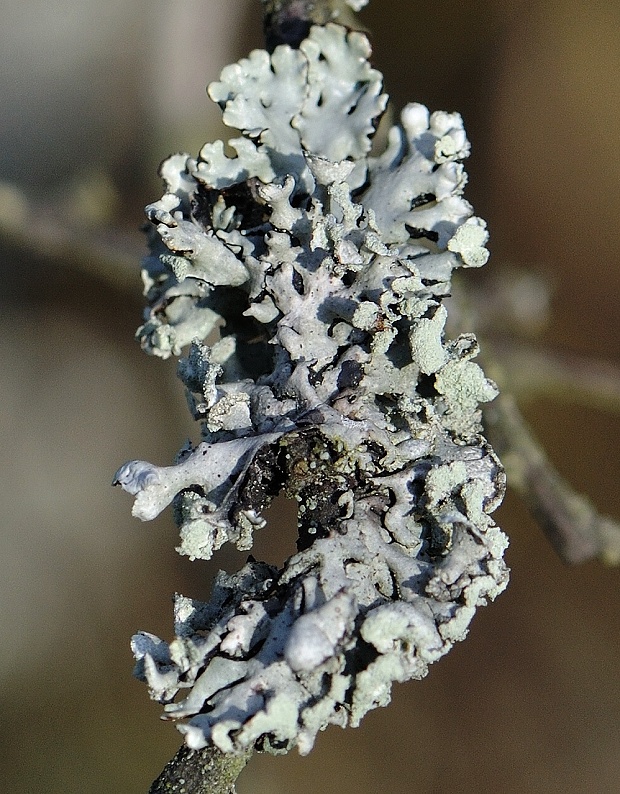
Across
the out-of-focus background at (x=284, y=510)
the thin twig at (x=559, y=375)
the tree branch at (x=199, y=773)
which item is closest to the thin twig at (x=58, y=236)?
the out-of-focus background at (x=284, y=510)

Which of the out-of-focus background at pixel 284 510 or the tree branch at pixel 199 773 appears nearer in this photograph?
the tree branch at pixel 199 773

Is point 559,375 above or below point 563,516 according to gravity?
above

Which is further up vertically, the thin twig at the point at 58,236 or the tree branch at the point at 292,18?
the thin twig at the point at 58,236

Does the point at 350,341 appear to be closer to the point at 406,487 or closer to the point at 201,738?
the point at 406,487

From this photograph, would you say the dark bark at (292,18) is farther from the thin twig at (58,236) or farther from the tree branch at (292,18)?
the thin twig at (58,236)

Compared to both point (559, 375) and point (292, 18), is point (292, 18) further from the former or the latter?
point (559, 375)

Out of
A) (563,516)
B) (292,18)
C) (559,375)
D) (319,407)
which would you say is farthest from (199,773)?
(559,375)
